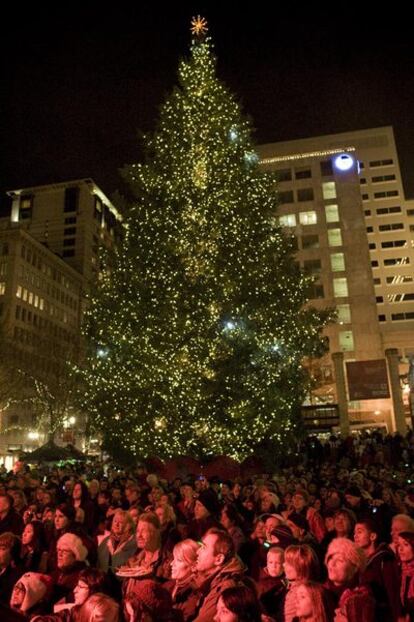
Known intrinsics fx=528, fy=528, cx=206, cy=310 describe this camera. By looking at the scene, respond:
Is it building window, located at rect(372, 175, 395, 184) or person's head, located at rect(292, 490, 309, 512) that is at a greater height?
building window, located at rect(372, 175, 395, 184)

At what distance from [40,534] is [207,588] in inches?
128

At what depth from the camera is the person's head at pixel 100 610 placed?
323cm

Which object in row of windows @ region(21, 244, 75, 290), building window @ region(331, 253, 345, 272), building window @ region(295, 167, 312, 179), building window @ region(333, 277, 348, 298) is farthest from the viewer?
row of windows @ region(21, 244, 75, 290)

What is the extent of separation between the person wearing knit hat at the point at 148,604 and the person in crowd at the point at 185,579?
1.70 ft

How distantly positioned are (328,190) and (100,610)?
7023cm

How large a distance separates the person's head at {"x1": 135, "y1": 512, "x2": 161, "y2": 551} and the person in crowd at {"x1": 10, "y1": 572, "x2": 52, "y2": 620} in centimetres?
134

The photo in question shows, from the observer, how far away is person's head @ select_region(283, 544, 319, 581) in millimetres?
4281

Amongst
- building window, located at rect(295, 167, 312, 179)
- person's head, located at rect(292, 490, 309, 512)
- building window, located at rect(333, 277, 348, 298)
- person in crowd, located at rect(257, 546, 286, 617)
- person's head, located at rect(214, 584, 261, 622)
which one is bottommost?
person in crowd, located at rect(257, 546, 286, 617)

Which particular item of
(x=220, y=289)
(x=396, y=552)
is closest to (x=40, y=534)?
(x=396, y=552)

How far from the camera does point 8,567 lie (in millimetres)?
5664

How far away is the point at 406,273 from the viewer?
86.5 meters

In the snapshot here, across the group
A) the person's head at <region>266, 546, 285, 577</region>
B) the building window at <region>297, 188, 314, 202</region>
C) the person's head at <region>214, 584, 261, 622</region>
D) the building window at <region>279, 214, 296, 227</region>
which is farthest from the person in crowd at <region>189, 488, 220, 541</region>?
the building window at <region>297, 188, 314, 202</region>

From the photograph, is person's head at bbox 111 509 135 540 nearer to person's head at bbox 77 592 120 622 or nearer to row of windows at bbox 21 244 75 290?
person's head at bbox 77 592 120 622

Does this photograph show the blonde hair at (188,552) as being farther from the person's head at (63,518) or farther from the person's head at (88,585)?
the person's head at (63,518)
